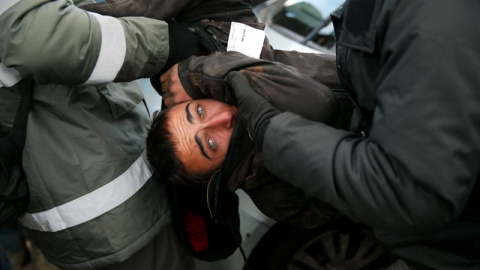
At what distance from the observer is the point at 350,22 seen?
125 cm

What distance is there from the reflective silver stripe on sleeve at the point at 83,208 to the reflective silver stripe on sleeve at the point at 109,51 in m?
0.42

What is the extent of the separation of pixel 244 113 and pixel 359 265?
1374 millimetres

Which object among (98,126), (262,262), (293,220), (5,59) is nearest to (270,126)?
(293,220)

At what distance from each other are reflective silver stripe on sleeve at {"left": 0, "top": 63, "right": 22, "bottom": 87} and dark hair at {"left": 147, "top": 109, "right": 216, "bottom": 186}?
0.55m

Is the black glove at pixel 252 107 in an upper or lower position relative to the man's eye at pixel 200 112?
upper

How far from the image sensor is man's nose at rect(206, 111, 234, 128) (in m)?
1.62

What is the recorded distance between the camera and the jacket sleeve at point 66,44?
1235mm

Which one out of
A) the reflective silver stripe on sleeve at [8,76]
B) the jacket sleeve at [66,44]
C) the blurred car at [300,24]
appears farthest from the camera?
the blurred car at [300,24]

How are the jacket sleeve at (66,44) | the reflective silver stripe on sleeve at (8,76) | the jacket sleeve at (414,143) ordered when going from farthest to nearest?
1. the reflective silver stripe on sleeve at (8,76)
2. the jacket sleeve at (66,44)
3. the jacket sleeve at (414,143)

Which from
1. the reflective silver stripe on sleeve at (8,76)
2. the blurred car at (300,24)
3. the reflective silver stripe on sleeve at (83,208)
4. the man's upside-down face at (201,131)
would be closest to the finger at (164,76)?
the man's upside-down face at (201,131)

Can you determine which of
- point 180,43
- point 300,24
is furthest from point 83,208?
point 300,24

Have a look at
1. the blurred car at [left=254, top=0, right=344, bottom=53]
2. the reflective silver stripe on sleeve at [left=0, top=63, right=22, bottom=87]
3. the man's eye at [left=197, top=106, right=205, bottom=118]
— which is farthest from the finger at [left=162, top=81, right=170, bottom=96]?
the blurred car at [left=254, top=0, right=344, bottom=53]

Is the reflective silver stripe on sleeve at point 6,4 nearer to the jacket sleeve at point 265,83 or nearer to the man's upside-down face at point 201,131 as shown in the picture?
the jacket sleeve at point 265,83

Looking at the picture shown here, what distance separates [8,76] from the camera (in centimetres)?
136
